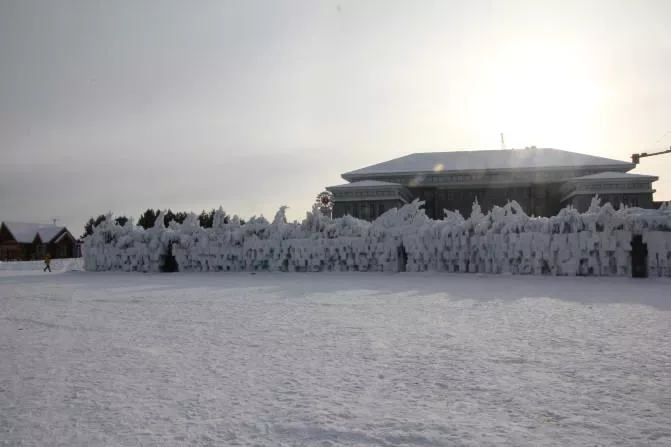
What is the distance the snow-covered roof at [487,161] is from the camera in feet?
104

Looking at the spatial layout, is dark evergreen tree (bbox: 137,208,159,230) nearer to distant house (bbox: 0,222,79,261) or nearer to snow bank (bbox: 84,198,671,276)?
distant house (bbox: 0,222,79,261)

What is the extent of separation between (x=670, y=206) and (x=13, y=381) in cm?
1585

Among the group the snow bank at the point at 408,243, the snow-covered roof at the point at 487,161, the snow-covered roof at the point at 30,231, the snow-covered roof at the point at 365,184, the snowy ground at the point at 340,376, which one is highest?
the snow-covered roof at the point at 487,161

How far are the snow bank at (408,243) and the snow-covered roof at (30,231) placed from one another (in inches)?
1476

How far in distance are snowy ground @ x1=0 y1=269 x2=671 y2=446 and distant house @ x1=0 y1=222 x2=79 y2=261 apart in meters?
51.5

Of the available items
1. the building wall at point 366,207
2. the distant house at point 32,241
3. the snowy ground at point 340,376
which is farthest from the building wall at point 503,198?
the distant house at point 32,241

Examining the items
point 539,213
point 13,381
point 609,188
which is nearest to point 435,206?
point 539,213

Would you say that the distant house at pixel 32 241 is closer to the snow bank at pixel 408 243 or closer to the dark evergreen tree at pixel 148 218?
the dark evergreen tree at pixel 148 218

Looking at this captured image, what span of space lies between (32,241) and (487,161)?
46.9 metres

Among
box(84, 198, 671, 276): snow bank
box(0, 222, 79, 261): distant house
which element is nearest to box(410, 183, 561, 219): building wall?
box(84, 198, 671, 276): snow bank

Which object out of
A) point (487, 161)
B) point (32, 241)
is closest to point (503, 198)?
point (487, 161)

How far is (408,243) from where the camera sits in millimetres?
15984

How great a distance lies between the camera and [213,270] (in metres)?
18.8

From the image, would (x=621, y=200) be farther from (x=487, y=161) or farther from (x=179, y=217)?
(x=179, y=217)
